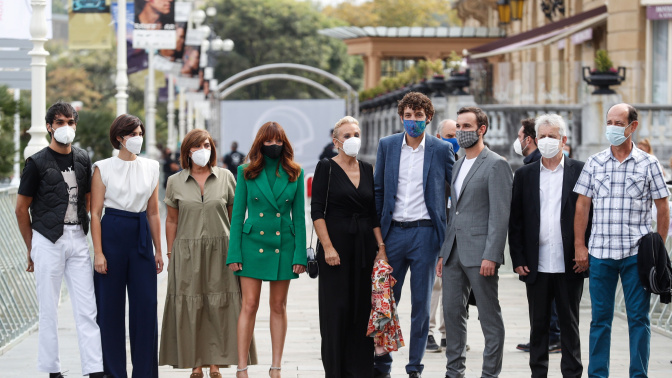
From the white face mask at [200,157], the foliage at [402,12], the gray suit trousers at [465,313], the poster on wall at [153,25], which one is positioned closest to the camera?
the gray suit trousers at [465,313]

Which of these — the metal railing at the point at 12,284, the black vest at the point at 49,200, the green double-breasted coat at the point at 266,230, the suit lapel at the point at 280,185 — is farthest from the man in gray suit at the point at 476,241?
the metal railing at the point at 12,284

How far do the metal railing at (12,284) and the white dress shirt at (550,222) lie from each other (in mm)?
4905

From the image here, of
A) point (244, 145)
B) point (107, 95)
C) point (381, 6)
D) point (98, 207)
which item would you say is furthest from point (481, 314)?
point (381, 6)

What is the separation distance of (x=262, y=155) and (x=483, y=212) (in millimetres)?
1669

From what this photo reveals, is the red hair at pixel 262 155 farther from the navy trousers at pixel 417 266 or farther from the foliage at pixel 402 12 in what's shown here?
the foliage at pixel 402 12

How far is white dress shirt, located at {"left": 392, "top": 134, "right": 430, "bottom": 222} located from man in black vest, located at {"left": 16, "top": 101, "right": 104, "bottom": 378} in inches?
91.6

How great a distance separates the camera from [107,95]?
88.6m

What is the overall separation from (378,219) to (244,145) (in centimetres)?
3047

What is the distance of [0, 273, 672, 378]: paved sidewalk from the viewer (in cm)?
946

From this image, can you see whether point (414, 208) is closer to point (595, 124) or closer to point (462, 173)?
point (462, 173)

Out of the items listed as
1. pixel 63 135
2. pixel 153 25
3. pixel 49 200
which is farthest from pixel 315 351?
pixel 153 25

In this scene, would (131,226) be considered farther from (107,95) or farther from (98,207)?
(107,95)

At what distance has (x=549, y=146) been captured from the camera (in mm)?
8336

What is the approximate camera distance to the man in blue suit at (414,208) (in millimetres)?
8812
